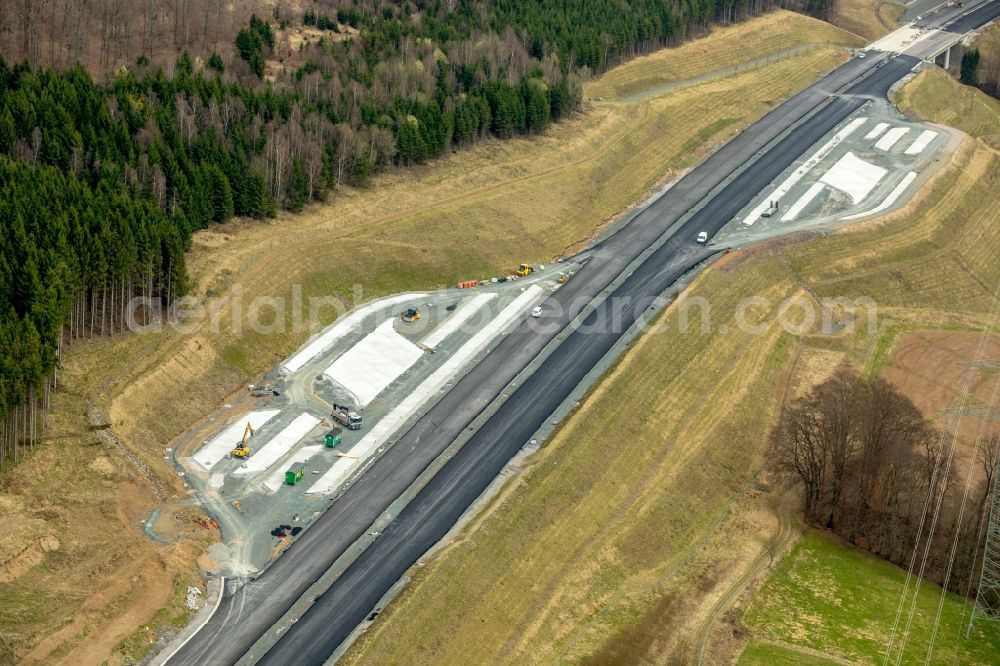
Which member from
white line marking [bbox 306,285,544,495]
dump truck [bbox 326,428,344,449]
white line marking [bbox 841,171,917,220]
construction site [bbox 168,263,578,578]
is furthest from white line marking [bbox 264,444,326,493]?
white line marking [bbox 841,171,917,220]

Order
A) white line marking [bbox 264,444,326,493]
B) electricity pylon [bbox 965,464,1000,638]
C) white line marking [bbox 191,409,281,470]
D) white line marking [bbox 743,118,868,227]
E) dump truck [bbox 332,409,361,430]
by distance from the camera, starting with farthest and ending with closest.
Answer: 1. white line marking [bbox 743,118,868,227]
2. dump truck [bbox 332,409,361,430]
3. white line marking [bbox 191,409,281,470]
4. white line marking [bbox 264,444,326,493]
5. electricity pylon [bbox 965,464,1000,638]

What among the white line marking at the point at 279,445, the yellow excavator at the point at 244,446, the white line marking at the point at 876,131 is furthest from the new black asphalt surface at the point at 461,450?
the white line marking at the point at 876,131

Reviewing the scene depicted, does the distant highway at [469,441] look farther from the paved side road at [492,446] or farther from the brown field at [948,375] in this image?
the brown field at [948,375]

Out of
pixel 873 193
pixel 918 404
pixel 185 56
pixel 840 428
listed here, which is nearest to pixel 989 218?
pixel 873 193

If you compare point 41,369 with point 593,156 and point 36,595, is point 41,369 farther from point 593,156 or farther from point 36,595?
point 593,156

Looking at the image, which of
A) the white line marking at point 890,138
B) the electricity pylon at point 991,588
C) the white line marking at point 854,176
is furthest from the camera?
the white line marking at point 890,138

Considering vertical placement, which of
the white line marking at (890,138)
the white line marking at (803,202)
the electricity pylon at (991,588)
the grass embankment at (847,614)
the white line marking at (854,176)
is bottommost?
the grass embankment at (847,614)

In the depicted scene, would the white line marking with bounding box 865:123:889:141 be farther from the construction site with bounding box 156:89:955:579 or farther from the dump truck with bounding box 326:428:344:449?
the dump truck with bounding box 326:428:344:449

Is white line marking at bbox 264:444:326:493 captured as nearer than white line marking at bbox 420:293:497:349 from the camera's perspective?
Yes

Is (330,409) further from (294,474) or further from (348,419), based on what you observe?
(294,474)
